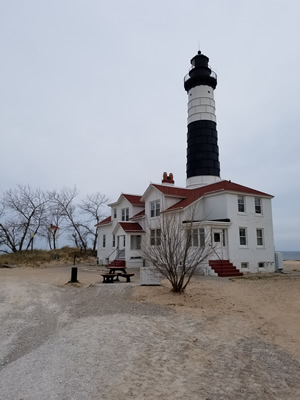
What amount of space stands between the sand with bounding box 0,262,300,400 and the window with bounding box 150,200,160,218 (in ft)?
48.4

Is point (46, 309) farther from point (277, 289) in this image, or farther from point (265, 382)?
point (277, 289)

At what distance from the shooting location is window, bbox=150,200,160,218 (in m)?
26.7

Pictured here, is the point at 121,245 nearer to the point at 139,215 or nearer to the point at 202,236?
the point at 139,215

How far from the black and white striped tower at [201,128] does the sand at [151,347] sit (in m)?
20.2

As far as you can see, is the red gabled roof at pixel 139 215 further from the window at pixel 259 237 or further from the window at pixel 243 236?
the window at pixel 259 237

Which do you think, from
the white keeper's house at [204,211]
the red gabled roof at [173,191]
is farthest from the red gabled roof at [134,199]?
the red gabled roof at [173,191]

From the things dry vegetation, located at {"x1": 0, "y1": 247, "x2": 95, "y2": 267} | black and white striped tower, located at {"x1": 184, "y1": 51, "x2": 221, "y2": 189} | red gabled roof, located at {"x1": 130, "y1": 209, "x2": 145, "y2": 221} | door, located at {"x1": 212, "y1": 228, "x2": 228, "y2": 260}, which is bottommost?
dry vegetation, located at {"x1": 0, "y1": 247, "x2": 95, "y2": 267}

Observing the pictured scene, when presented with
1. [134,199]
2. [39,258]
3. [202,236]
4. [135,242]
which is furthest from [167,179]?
[39,258]

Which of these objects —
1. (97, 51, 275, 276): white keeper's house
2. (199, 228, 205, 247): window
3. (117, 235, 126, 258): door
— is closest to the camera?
(199, 228, 205, 247): window

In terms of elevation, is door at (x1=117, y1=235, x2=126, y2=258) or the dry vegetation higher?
door at (x1=117, y1=235, x2=126, y2=258)

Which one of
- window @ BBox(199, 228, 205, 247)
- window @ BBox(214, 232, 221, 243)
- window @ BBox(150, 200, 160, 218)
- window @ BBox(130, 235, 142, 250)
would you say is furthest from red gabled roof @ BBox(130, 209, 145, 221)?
window @ BBox(214, 232, 221, 243)

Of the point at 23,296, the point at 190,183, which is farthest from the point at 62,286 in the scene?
the point at 190,183

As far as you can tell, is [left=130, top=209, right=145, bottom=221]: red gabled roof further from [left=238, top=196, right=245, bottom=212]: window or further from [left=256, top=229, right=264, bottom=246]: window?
[left=256, top=229, right=264, bottom=246]: window

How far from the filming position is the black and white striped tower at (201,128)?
31234mm
